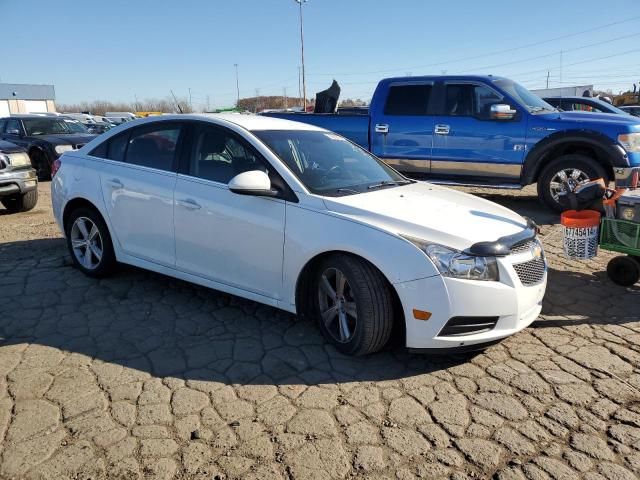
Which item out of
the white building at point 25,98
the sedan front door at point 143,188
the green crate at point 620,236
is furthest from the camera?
the white building at point 25,98

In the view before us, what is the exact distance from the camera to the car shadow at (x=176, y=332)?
11.0ft

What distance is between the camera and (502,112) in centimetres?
771

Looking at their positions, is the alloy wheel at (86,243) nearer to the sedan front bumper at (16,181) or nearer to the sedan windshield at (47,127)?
the sedan front bumper at (16,181)

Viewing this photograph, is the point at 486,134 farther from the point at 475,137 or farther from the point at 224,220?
the point at 224,220

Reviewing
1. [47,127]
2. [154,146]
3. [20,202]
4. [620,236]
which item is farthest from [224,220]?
[47,127]

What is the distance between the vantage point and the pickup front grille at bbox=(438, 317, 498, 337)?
3113mm

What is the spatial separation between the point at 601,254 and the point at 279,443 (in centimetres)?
489

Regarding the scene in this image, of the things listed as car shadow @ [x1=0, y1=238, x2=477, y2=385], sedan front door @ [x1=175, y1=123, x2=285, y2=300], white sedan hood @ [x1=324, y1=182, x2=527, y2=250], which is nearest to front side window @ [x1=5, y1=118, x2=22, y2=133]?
car shadow @ [x1=0, y1=238, x2=477, y2=385]

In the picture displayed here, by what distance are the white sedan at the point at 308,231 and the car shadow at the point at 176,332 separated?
20cm

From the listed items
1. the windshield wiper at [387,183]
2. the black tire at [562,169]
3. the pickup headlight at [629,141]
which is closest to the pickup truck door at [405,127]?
the black tire at [562,169]

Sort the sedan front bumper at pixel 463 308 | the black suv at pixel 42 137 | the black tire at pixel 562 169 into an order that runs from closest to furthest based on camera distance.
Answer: the sedan front bumper at pixel 463 308
the black tire at pixel 562 169
the black suv at pixel 42 137

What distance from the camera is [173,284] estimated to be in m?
4.91

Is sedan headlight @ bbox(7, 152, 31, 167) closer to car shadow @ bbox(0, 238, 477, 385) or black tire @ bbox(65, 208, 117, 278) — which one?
car shadow @ bbox(0, 238, 477, 385)

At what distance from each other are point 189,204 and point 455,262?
2.15 metres
